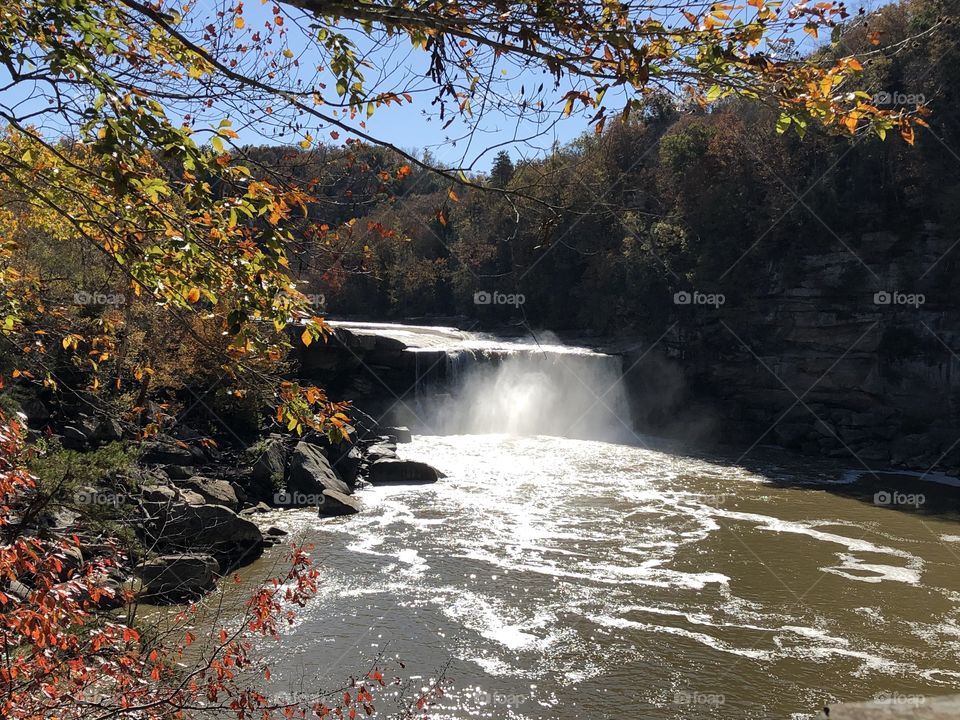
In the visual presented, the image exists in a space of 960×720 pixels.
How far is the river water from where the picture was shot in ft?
29.0

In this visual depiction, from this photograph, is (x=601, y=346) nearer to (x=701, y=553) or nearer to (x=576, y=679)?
(x=701, y=553)

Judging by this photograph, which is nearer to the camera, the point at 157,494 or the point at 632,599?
the point at 632,599

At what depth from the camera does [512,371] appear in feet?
92.1

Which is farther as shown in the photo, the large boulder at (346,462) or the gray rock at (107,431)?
the large boulder at (346,462)

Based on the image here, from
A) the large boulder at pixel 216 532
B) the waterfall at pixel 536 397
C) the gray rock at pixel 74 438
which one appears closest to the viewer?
the large boulder at pixel 216 532

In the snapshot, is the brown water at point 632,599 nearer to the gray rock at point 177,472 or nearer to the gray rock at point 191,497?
the gray rock at point 191,497

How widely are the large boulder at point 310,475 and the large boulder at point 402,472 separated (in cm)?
133

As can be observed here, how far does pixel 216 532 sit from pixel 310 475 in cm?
473

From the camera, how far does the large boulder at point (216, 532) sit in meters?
11.9

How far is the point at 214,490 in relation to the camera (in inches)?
587

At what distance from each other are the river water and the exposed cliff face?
685 centimetres

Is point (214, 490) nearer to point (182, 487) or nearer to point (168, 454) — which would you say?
point (182, 487)

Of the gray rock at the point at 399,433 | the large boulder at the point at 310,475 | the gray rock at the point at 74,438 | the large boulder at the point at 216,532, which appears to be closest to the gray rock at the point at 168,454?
the gray rock at the point at 74,438

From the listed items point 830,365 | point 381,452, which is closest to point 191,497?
point 381,452
